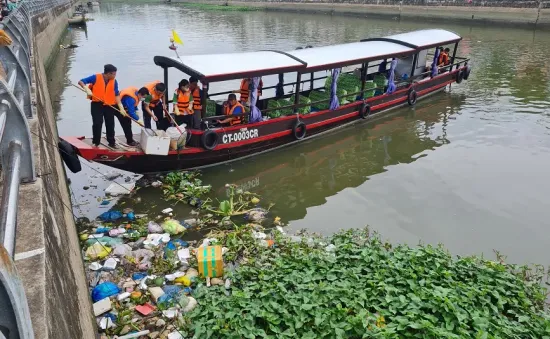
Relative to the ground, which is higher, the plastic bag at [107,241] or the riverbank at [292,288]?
the riverbank at [292,288]

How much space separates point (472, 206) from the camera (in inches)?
295

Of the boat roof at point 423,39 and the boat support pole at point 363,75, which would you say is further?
the boat roof at point 423,39

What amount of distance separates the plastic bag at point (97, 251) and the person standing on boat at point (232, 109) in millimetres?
3698

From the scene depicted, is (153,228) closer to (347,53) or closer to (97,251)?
(97,251)

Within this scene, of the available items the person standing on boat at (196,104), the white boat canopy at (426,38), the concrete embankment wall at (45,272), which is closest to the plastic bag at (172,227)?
the person standing on boat at (196,104)

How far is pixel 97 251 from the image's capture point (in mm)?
5590

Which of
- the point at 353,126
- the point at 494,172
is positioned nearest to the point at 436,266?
the point at 494,172

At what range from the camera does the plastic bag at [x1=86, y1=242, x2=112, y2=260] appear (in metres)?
5.50

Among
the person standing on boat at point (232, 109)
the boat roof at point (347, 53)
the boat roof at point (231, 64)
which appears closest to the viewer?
the boat roof at point (231, 64)

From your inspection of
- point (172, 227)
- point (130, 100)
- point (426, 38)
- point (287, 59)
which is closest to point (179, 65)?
point (130, 100)

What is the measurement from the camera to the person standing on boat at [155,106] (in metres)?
8.04

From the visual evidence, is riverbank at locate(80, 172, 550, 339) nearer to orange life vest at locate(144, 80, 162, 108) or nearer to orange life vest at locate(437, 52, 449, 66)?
orange life vest at locate(144, 80, 162, 108)

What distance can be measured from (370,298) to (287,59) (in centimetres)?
613

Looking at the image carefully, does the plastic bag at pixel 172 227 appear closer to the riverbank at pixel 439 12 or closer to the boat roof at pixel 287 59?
the boat roof at pixel 287 59
